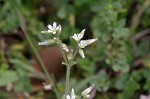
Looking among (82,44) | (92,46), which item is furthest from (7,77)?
(82,44)

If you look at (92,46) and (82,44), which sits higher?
(92,46)

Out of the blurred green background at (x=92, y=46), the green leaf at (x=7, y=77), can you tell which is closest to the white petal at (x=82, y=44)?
the blurred green background at (x=92, y=46)

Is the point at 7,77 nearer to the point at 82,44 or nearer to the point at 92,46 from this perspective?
the point at 92,46

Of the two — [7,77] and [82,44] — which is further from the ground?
[7,77]

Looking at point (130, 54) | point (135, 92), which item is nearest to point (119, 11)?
point (130, 54)

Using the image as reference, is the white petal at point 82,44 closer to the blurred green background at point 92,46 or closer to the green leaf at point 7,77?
the blurred green background at point 92,46

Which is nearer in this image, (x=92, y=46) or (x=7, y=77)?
(x=7, y=77)

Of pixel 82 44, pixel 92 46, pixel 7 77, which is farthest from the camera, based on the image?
pixel 92 46

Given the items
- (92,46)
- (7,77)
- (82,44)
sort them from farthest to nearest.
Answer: (92,46) < (7,77) < (82,44)

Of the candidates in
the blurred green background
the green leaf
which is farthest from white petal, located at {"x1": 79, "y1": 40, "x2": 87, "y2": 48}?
the green leaf

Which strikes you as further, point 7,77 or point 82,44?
Answer: point 7,77
